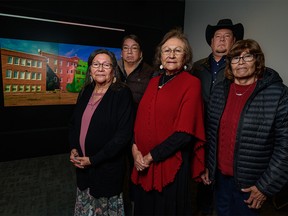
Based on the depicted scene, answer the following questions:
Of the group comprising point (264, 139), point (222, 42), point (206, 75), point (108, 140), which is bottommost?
→ point (108, 140)

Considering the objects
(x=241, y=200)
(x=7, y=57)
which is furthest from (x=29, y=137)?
(x=241, y=200)

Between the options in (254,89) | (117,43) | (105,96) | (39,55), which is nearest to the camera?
(254,89)

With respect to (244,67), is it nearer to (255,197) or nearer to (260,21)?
(255,197)

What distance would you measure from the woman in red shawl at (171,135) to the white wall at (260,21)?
6.64 feet

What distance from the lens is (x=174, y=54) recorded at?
59.5 inches

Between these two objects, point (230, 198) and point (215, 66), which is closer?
point (230, 198)

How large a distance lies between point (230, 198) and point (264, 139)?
0.52 metres

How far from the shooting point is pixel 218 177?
65.9 inches

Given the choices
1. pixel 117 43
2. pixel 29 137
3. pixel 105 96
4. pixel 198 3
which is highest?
pixel 198 3

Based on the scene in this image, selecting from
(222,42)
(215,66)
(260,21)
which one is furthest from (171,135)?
(260,21)

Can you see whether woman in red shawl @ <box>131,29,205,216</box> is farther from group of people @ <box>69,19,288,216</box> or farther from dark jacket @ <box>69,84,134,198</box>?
dark jacket @ <box>69,84,134,198</box>

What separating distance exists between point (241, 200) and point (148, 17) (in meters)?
3.67

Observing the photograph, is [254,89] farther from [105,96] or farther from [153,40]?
[153,40]

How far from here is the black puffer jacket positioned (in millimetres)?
1327
